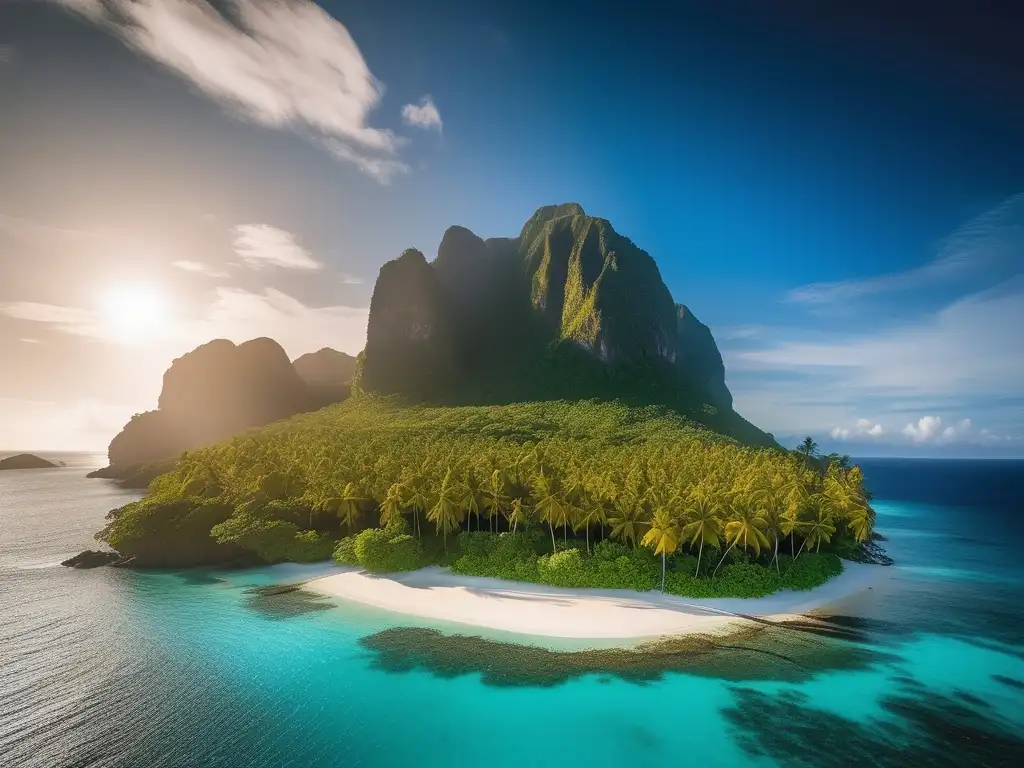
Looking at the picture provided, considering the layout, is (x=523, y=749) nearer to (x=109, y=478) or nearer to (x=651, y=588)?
(x=651, y=588)

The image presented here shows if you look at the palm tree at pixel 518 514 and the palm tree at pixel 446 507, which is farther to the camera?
the palm tree at pixel 446 507

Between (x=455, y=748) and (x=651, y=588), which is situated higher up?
(x=651, y=588)

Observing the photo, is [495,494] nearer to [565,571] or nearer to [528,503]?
[528,503]

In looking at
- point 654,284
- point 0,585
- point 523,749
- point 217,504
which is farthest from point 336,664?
point 654,284

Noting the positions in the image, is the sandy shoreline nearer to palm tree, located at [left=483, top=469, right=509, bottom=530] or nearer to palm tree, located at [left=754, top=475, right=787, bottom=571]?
palm tree, located at [left=754, top=475, right=787, bottom=571]

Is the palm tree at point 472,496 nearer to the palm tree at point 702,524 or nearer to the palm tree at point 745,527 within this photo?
the palm tree at point 702,524

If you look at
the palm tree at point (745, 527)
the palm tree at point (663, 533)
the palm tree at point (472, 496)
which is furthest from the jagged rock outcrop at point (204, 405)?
the palm tree at point (745, 527)
